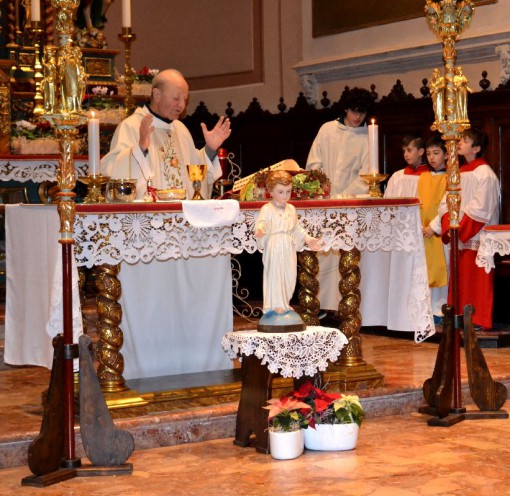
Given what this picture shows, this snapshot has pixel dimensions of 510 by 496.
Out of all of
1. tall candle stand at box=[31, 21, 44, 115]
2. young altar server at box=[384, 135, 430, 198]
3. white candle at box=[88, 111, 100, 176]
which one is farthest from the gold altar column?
tall candle stand at box=[31, 21, 44, 115]

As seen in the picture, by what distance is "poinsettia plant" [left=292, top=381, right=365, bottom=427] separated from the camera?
627 centimetres

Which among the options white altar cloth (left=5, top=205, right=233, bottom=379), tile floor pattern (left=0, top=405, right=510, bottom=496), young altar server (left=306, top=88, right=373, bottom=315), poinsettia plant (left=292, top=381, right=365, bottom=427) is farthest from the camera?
young altar server (left=306, top=88, right=373, bottom=315)

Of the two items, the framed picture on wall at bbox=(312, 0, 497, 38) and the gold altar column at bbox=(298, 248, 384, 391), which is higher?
the framed picture on wall at bbox=(312, 0, 497, 38)

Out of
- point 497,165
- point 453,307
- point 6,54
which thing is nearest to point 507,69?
point 497,165

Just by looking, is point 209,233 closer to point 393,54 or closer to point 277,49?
point 393,54

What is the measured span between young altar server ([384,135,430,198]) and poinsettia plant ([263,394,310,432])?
165 inches

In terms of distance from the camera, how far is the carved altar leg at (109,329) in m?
6.55

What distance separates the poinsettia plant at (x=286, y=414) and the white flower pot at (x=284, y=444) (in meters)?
0.03

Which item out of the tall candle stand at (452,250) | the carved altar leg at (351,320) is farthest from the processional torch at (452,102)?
the carved altar leg at (351,320)

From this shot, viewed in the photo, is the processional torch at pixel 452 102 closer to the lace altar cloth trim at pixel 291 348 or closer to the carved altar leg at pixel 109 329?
the lace altar cloth trim at pixel 291 348

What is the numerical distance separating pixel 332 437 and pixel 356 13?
6.30 meters

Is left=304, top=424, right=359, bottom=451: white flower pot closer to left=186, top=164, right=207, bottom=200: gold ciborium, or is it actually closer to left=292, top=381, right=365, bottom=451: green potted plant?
left=292, top=381, right=365, bottom=451: green potted plant

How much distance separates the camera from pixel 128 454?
595 cm

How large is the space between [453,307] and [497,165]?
3224mm
